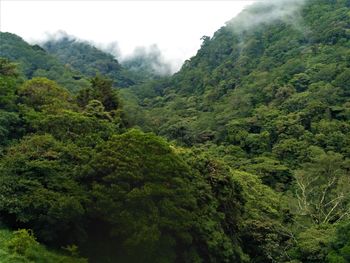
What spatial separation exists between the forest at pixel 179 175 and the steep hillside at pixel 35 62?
19.2m

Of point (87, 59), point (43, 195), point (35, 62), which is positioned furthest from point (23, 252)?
point (87, 59)

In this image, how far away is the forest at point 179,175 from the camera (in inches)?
867

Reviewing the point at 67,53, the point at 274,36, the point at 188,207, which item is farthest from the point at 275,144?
the point at 67,53

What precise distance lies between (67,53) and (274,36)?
71.7m

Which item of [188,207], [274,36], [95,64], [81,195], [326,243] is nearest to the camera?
[81,195]

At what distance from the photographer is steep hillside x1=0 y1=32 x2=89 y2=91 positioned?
84062mm

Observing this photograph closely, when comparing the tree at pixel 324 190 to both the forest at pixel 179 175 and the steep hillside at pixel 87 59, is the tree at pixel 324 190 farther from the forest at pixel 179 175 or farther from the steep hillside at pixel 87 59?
the steep hillside at pixel 87 59

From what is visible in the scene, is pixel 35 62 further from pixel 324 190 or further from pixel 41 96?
pixel 324 190

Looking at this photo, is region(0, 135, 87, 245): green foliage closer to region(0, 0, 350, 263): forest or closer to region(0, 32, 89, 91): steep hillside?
region(0, 0, 350, 263): forest

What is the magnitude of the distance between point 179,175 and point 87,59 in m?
123

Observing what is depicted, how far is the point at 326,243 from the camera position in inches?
1096

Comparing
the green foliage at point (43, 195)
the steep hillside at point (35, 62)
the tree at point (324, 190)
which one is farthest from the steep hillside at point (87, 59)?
the green foliage at point (43, 195)

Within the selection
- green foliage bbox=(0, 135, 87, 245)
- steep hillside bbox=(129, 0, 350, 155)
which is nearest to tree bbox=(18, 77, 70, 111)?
green foliage bbox=(0, 135, 87, 245)

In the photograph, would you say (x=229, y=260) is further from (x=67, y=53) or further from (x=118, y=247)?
(x=67, y=53)
